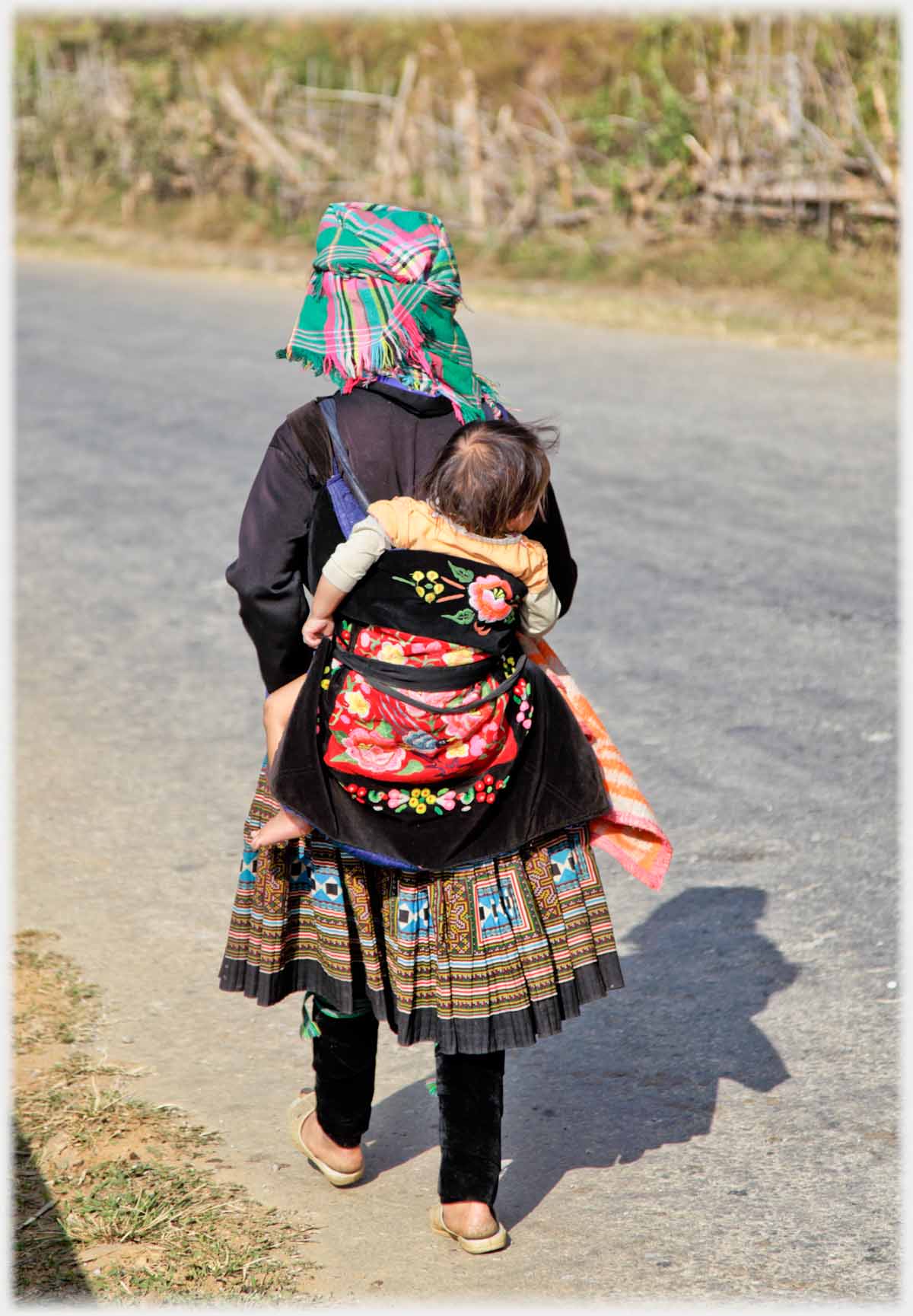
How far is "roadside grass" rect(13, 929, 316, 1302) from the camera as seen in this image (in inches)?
117

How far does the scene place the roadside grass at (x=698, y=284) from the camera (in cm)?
1277

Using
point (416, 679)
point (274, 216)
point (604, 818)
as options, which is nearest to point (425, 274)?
point (416, 679)

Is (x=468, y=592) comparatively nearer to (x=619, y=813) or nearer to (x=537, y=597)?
(x=537, y=597)

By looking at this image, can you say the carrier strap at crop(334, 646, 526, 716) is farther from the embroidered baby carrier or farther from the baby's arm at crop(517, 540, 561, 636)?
the baby's arm at crop(517, 540, 561, 636)

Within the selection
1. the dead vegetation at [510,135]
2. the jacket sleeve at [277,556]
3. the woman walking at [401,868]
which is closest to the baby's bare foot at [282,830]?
the woman walking at [401,868]

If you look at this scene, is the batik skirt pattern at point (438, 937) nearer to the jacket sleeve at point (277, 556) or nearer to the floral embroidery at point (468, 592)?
the jacket sleeve at point (277, 556)

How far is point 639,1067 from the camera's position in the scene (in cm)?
374

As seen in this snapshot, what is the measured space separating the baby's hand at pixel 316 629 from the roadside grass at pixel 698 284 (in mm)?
9489

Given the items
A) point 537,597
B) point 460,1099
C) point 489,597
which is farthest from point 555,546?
point 460,1099

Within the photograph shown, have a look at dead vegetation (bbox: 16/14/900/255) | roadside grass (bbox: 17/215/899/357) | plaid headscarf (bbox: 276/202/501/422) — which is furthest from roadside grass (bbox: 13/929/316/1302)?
dead vegetation (bbox: 16/14/900/255)

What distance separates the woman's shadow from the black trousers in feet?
0.74

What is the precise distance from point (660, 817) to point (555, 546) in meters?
2.23

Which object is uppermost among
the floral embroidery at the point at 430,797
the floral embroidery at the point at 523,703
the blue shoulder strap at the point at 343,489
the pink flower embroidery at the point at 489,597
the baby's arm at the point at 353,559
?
the blue shoulder strap at the point at 343,489

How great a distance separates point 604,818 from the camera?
10.1 feet
